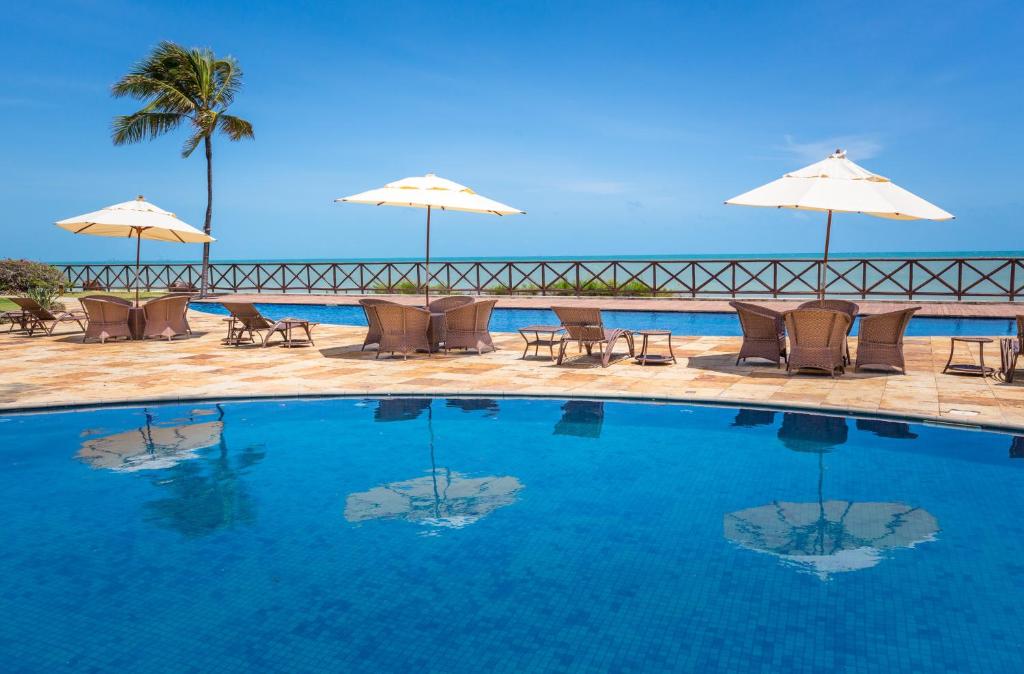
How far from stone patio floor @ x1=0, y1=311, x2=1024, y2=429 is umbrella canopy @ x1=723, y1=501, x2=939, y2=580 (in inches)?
84.3

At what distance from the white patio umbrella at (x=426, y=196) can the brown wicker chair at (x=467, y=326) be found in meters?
0.89

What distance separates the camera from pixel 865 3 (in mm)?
20594

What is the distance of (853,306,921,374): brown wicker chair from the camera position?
8070 millimetres

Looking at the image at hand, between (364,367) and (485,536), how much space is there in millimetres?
5291

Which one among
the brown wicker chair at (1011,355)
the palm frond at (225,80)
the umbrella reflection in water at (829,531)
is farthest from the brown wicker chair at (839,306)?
the palm frond at (225,80)

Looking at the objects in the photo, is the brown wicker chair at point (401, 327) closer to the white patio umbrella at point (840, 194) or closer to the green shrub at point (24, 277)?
the white patio umbrella at point (840, 194)

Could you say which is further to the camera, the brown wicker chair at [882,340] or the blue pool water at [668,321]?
the blue pool water at [668,321]

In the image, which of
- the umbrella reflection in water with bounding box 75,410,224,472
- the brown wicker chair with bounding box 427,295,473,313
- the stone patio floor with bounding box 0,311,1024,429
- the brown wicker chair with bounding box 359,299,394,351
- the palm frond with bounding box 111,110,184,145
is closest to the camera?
the umbrella reflection in water with bounding box 75,410,224,472

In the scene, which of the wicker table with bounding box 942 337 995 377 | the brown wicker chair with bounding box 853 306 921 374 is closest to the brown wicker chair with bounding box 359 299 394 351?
the brown wicker chair with bounding box 853 306 921 374

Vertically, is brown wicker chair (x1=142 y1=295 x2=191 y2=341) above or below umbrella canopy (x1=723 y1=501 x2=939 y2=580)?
above

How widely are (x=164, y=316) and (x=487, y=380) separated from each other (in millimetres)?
7130

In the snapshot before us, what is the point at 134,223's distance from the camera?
1172cm

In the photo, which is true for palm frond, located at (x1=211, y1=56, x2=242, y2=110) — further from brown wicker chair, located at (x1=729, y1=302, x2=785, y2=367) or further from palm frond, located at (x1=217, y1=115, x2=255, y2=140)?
brown wicker chair, located at (x1=729, y1=302, x2=785, y2=367)

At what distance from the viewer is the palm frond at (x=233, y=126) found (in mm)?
22906
